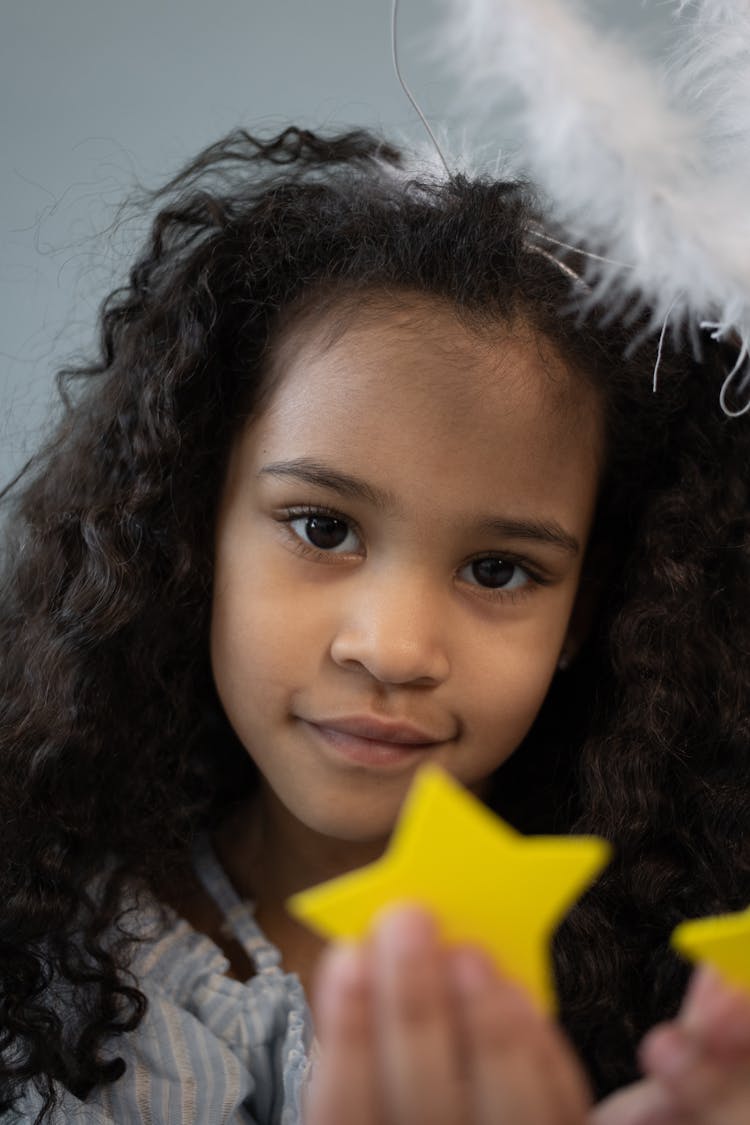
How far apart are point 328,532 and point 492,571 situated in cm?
11

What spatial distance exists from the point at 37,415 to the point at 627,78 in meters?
0.77

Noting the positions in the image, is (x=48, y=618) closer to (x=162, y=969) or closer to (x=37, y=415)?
(x=162, y=969)

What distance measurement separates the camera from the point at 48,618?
969mm

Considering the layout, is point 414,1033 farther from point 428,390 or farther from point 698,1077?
point 428,390

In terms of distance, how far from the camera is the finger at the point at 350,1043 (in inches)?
16.0

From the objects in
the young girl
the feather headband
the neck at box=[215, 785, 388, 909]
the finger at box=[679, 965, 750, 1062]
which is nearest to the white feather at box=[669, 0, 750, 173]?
the feather headband

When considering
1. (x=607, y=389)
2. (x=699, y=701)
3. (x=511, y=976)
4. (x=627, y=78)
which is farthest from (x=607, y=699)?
(x=511, y=976)

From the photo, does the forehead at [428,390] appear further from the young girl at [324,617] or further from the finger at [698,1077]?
the finger at [698,1077]

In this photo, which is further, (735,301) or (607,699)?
(607,699)

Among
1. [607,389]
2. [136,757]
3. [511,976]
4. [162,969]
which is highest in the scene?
[607,389]

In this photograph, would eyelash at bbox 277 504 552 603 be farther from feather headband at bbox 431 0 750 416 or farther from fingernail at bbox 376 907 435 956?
fingernail at bbox 376 907 435 956

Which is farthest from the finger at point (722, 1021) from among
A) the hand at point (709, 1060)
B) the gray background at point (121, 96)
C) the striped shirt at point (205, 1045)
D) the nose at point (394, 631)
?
the gray background at point (121, 96)

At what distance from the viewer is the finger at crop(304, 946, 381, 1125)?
1.34 ft

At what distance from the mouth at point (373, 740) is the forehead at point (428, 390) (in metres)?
0.17
